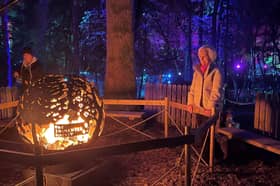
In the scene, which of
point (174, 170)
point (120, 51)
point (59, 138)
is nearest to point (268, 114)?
point (174, 170)

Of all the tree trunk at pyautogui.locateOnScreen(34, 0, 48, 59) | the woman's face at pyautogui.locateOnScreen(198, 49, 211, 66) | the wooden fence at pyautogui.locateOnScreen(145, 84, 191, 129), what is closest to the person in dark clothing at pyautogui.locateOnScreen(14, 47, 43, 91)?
the wooden fence at pyautogui.locateOnScreen(145, 84, 191, 129)

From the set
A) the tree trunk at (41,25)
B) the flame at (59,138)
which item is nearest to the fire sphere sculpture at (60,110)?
the flame at (59,138)

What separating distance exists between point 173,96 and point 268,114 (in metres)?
2.84

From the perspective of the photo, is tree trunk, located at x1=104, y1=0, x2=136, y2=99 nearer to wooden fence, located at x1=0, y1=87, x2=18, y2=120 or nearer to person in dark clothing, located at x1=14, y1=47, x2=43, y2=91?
person in dark clothing, located at x1=14, y1=47, x2=43, y2=91

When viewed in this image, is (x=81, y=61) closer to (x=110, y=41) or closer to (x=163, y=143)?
(x=110, y=41)

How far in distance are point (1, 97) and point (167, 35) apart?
38.3 ft

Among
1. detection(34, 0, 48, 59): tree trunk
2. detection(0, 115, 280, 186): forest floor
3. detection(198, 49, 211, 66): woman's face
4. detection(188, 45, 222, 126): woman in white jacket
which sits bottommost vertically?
detection(0, 115, 280, 186): forest floor

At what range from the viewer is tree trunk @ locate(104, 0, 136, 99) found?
895cm

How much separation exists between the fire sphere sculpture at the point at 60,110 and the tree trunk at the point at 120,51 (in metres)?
5.12

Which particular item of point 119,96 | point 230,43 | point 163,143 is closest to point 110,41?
point 119,96

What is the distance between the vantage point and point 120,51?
29.8 ft

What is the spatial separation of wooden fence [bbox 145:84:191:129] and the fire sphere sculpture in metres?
4.54

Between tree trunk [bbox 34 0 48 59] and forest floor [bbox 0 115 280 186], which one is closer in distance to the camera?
forest floor [bbox 0 115 280 186]

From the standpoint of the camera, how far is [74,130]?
3838 millimetres
